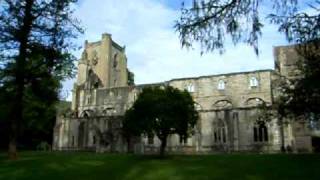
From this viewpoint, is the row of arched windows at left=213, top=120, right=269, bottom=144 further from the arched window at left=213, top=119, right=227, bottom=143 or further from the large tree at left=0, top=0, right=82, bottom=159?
the large tree at left=0, top=0, right=82, bottom=159

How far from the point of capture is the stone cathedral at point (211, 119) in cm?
5019

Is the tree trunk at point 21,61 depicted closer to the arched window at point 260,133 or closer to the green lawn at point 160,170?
the green lawn at point 160,170

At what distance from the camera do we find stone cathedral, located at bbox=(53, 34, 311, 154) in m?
50.2

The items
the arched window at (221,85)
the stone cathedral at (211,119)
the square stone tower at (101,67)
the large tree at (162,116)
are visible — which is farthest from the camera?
the square stone tower at (101,67)

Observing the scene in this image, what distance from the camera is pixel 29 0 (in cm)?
2600

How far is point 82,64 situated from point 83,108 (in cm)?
931

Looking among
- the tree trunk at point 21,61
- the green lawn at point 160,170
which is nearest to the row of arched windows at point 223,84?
the green lawn at point 160,170

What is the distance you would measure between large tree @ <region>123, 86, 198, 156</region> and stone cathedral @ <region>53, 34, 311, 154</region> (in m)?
10.5

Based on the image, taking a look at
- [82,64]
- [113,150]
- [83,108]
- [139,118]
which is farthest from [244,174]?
[82,64]

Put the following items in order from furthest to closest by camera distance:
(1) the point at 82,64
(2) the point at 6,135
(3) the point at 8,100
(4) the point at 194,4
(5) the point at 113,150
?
(1) the point at 82,64
(2) the point at 6,135
(5) the point at 113,150
(3) the point at 8,100
(4) the point at 194,4

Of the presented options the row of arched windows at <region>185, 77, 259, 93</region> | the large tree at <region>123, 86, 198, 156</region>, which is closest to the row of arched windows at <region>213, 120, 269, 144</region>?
the row of arched windows at <region>185, 77, 259, 93</region>

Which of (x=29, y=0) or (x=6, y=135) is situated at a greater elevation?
(x=29, y=0)

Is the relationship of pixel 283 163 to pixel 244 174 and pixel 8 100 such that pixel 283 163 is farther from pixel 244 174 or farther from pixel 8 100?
pixel 8 100

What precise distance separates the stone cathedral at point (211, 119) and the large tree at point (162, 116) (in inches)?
413
